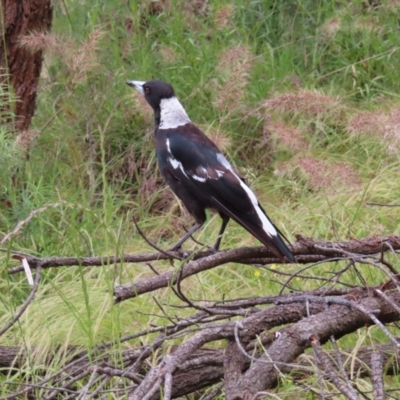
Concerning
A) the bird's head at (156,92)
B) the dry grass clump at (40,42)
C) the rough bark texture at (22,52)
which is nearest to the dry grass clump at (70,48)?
the dry grass clump at (40,42)

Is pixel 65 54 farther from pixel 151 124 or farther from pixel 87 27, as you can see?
pixel 87 27

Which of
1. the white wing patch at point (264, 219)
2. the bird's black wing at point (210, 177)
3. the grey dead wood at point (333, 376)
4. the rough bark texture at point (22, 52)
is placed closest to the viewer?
the grey dead wood at point (333, 376)

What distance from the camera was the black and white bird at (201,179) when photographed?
3039 millimetres

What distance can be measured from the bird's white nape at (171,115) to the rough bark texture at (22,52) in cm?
84

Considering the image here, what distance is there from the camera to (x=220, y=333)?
1975mm

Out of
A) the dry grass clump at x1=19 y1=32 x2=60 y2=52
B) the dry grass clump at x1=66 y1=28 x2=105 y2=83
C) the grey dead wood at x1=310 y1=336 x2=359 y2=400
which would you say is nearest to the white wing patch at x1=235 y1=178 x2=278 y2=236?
the grey dead wood at x1=310 y1=336 x2=359 y2=400

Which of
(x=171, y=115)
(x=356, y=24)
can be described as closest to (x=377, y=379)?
(x=171, y=115)

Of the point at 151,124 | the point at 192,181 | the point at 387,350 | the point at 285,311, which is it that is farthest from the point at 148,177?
the point at 285,311

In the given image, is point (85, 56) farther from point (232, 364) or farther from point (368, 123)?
point (232, 364)

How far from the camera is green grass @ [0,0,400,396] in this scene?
3.70m

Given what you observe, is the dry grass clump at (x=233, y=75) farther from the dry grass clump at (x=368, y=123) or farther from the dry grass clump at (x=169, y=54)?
the dry grass clump at (x=368, y=123)

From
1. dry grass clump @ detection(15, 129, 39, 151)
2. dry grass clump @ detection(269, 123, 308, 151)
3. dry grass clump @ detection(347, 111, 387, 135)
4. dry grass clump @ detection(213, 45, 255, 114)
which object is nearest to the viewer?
dry grass clump @ detection(347, 111, 387, 135)

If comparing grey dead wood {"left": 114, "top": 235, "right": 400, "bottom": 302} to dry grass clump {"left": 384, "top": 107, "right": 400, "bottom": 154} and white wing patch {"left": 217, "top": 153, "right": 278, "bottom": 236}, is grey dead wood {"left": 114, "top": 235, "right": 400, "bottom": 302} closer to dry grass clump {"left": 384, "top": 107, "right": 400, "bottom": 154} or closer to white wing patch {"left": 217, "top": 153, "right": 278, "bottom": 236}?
white wing patch {"left": 217, "top": 153, "right": 278, "bottom": 236}

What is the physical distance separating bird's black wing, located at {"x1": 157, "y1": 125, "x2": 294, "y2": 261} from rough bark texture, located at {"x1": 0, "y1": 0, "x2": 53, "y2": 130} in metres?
1.16
